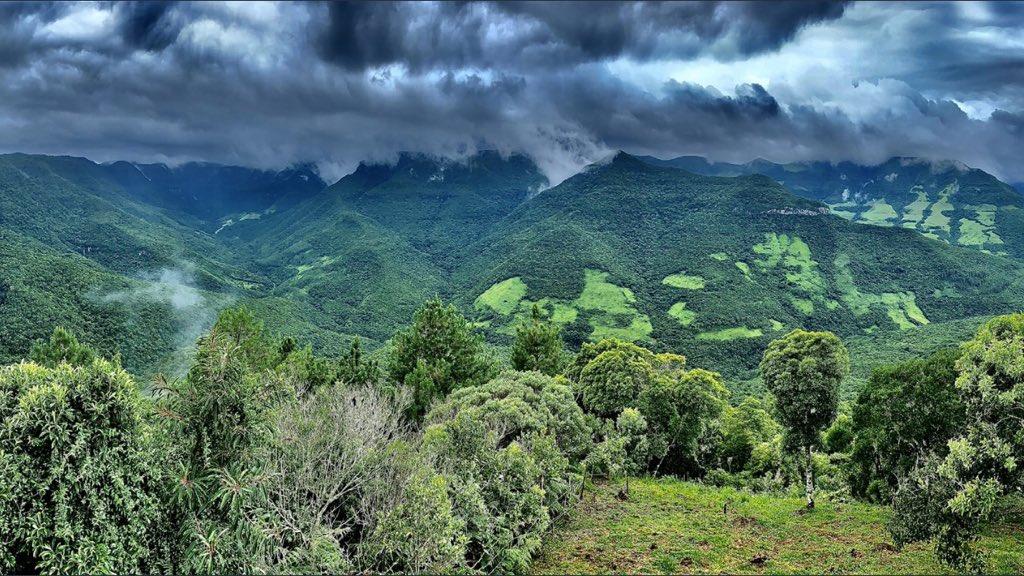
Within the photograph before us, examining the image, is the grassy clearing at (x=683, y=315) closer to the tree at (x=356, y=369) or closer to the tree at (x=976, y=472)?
the tree at (x=356, y=369)

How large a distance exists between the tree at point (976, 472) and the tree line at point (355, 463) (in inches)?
2.5

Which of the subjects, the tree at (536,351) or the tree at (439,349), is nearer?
the tree at (439,349)

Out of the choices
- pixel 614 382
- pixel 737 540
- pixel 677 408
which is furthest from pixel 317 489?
pixel 677 408

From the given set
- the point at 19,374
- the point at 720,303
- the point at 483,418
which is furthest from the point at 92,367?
the point at 720,303

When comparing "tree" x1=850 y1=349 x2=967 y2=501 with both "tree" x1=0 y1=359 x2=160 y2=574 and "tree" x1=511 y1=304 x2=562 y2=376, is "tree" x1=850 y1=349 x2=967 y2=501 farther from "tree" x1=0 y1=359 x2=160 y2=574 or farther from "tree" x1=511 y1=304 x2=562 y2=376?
"tree" x1=511 y1=304 x2=562 y2=376

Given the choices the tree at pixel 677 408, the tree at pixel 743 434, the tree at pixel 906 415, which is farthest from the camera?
the tree at pixel 743 434

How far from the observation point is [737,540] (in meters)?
25.7

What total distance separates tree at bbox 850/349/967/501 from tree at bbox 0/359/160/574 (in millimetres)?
29807

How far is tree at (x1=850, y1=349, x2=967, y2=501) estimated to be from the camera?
2477 cm

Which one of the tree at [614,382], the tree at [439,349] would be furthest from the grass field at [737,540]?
the tree at [439,349]

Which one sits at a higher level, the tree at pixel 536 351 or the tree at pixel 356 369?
the tree at pixel 356 369

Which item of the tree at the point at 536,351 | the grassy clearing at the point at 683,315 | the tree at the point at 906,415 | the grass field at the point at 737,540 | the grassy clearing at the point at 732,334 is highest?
the tree at the point at 906,415

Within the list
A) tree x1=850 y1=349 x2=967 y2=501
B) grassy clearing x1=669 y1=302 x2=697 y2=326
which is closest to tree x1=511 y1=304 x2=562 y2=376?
tree x1=850 y1=349 x2=967 y2=501

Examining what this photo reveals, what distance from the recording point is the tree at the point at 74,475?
15.9 meters
